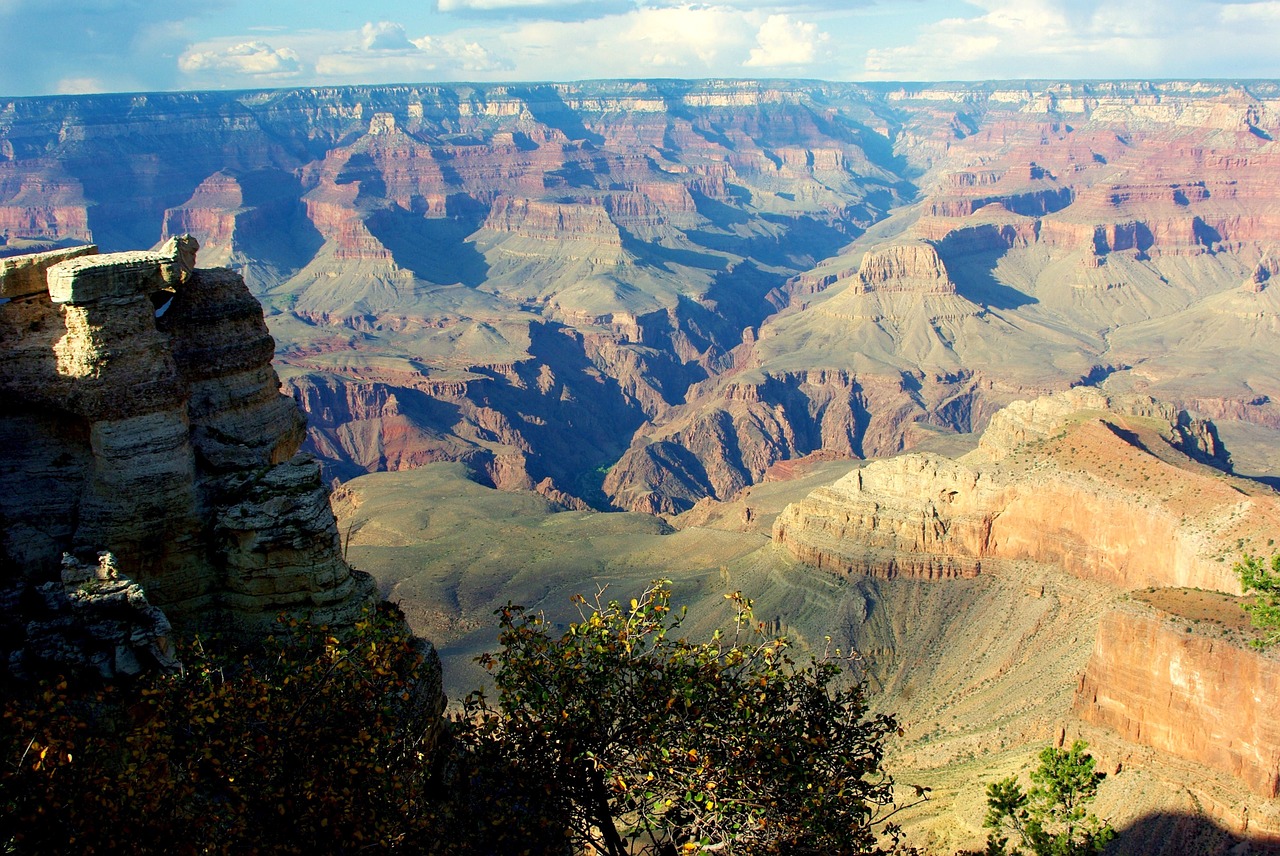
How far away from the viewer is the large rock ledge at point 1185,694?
36125 mm

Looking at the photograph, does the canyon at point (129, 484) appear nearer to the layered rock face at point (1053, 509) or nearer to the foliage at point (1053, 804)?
the foliage at point (1053, 804)

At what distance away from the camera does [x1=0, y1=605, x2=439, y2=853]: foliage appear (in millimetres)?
14992

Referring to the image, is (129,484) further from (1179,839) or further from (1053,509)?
(1053,509)

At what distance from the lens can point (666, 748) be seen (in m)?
18.3

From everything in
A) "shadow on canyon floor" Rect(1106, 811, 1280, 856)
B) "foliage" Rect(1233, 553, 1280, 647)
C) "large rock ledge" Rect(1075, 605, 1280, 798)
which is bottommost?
"shadow on canyon floor" Rect(1106, 811, 1280, 856)

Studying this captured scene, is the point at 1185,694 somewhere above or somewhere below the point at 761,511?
above

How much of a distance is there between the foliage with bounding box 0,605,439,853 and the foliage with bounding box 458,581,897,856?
2.40m

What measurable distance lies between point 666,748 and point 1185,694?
29.5m

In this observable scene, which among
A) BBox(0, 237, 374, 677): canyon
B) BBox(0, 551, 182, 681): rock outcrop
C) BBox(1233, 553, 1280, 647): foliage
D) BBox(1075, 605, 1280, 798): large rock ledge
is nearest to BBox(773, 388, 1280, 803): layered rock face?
BBox(1075, 605, 1280, 798): large rock ledge

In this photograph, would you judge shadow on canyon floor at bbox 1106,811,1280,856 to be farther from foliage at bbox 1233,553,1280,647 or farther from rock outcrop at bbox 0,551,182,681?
rock outcrop at bbox 0,551,182,681

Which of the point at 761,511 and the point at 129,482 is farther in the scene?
the point at 761,511

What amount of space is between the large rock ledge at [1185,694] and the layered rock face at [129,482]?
3174 cm

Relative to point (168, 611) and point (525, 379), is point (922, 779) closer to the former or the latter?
point (168, 611)

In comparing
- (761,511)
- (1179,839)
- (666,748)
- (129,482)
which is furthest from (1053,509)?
(129,482)
